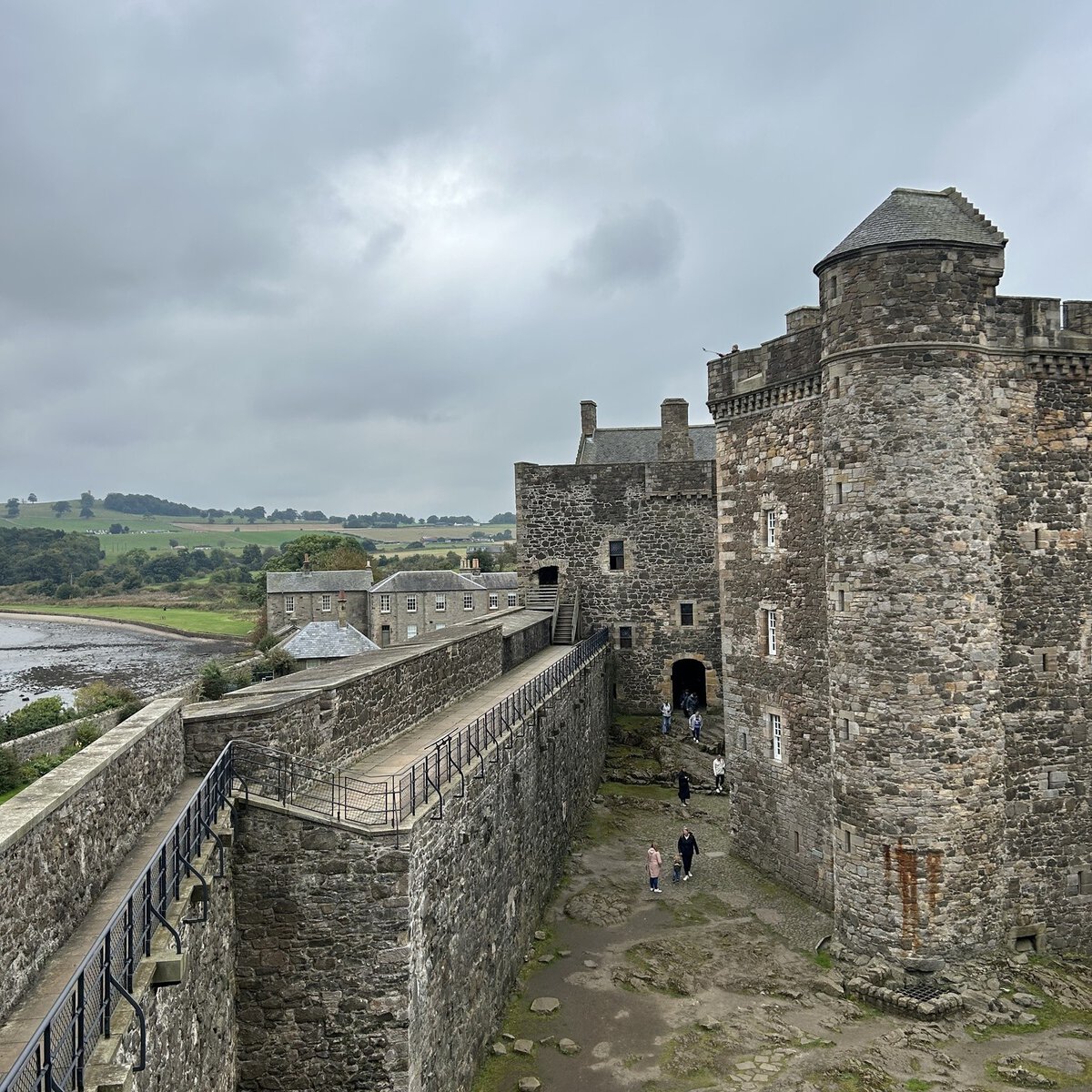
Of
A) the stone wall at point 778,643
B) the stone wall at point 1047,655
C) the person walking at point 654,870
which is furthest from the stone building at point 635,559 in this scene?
the stone wall at point 1047,655

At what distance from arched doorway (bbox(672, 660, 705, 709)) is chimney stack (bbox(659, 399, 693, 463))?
7.15 metres

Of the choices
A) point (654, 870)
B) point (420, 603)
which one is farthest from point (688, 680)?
point (420, 603)

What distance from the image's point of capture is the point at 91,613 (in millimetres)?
98250

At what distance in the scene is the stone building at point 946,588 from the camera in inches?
507

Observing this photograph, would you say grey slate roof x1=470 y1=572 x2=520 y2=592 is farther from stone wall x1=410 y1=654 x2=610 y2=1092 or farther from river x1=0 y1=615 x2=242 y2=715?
stone wall x1=410 y1=654 x2=610 y2=1092

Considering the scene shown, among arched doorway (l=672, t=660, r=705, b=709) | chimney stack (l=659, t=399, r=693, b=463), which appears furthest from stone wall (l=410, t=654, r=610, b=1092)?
chimney stack (l=659, t=399, r=693, b=463)

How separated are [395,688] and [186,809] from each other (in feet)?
19.6

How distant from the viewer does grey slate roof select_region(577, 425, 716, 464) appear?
33438 mm

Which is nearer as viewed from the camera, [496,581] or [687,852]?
[687,852]

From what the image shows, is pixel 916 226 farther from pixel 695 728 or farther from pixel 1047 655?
pixel 695 728

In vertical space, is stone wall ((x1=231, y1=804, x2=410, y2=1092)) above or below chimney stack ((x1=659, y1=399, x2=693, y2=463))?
below

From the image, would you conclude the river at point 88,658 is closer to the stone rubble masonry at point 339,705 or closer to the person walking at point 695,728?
the person walking at point 695,728

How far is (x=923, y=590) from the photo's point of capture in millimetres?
12898

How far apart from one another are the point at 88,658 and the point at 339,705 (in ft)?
216
